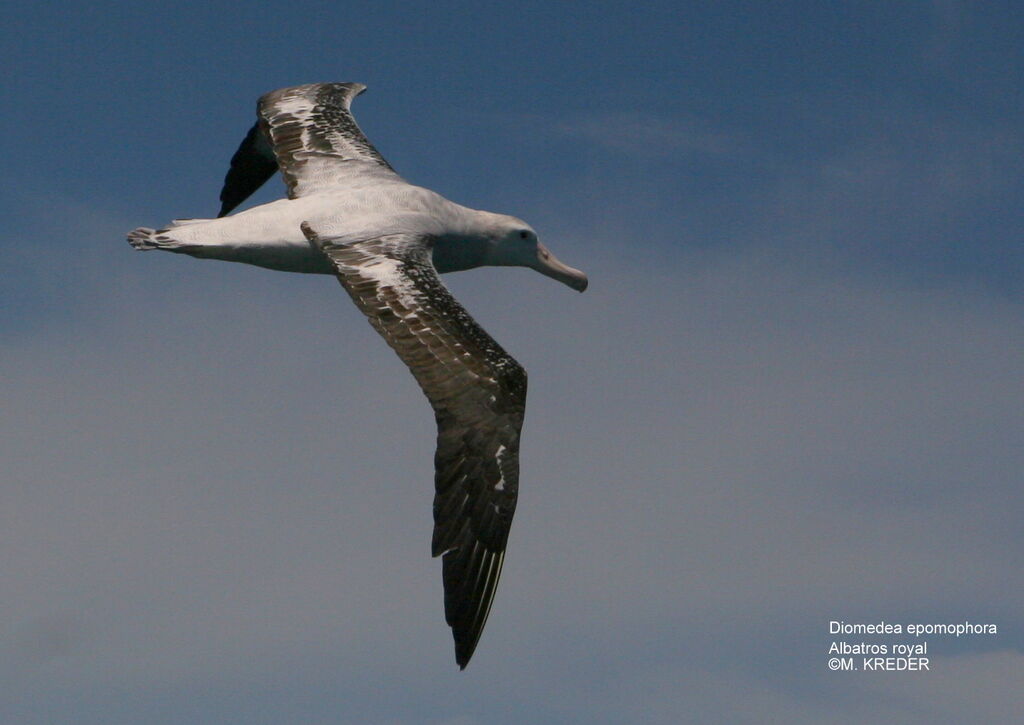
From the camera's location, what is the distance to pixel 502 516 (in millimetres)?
13078

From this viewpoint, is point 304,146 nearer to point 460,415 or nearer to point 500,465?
point 460,415

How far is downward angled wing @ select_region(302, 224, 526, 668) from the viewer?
12.8 metres

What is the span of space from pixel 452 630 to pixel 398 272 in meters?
3.84

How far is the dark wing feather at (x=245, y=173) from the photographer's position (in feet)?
67.5

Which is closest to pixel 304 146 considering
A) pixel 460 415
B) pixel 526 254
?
pixel 526 254

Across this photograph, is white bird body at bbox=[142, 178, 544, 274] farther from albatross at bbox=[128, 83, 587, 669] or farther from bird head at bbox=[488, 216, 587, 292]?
bird head at bbox=[488, 216, 587, 292]

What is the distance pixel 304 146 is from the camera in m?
17.7

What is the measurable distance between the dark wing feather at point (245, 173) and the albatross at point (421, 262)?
1065mm

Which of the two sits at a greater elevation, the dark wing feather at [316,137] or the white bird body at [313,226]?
the dark wing feather at [316,137]

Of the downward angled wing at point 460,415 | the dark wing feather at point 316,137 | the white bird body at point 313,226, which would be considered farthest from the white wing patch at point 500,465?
the dark wing feather at point 316,137

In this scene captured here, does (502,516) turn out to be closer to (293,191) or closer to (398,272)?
(398,272)

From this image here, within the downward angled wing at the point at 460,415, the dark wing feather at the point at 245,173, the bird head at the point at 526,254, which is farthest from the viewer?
the dark wing feather at the point at 245,173

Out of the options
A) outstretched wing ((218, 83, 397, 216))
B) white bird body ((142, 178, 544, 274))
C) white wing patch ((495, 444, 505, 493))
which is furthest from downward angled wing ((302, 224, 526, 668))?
outstretched wing ((218, 83, 397, 216))

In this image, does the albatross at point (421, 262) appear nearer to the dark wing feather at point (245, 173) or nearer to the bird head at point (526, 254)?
the bird head at point (526, 254)
